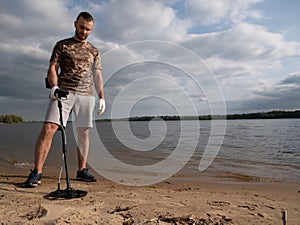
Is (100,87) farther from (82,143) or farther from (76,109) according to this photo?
(82,143)

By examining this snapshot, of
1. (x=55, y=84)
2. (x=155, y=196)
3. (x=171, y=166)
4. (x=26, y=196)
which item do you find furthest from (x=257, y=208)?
(x=171, y=166)

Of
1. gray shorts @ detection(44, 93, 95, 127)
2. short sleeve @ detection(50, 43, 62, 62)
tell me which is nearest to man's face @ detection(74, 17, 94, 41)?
short sleeve @ detection(50, 43, 62, 62)

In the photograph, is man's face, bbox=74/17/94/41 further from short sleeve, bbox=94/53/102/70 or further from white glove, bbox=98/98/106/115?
white glove, bbox=98/98/106/115

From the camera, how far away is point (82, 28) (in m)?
4.06

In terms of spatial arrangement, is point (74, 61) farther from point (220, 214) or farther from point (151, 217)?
point (220, 214)

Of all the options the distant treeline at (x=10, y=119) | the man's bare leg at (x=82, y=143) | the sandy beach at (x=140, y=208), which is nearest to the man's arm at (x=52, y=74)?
the man's bare leg at (x=82, y=143)

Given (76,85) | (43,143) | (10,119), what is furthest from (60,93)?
(10,119)

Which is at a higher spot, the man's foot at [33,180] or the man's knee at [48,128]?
the man's knee at [48,128]

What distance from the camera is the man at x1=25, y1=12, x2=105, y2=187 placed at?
3.87 metres

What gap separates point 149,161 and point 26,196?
195 inches

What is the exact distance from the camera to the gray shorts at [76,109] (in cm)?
387

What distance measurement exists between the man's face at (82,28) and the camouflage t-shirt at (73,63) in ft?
0.34

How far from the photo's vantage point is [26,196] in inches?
127

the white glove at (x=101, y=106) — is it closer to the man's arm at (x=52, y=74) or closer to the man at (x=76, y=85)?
the man at (x=76, y=85)
